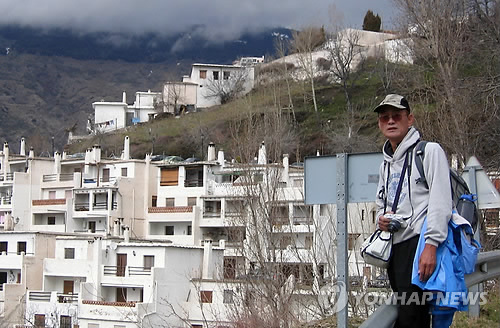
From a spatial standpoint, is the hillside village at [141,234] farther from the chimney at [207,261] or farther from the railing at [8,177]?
the railing at [8,177]

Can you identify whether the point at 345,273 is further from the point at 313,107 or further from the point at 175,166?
the point at 313,107

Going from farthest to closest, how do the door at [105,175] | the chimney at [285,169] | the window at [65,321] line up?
1. the door at [105,175]
2. the chimney at [285,169]
3. the window at [65,321]

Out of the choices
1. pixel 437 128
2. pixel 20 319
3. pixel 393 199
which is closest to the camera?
pixel 393 199

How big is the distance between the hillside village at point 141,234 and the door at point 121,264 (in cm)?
5

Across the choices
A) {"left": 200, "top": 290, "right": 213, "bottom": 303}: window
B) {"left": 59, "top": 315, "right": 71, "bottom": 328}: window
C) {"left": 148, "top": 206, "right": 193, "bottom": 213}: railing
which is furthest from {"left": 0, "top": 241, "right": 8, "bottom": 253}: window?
{"left": 200, "top": 290, "right": 213, "bottom": 303}: window

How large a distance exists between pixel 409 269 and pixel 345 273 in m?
0.76

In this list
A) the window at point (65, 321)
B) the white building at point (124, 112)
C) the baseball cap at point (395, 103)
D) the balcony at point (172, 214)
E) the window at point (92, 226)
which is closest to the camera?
the baseball cap at point (395, 103)

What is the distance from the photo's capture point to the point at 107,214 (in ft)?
166

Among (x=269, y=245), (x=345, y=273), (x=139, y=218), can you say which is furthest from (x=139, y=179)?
(x=345, y=273)

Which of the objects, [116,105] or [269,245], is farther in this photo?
[116,105]

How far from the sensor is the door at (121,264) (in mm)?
39344

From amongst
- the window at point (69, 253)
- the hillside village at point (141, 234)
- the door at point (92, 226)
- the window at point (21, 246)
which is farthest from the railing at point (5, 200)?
the window at point (69, 253)

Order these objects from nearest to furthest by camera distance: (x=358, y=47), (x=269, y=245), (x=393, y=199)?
(x=393, y=199)
(x=269, y=245)
(x=358, y=47)

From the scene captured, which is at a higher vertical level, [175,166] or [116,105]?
[116,105]
